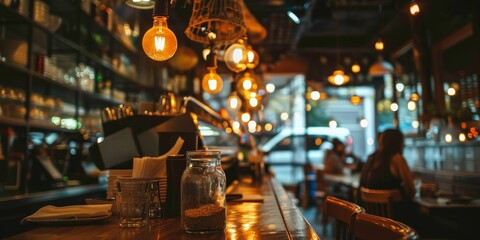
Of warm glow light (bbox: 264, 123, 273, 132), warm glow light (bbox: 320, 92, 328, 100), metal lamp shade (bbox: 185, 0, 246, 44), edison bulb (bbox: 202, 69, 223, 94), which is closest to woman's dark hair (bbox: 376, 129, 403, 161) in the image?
edison bulb (bbox: 202, 69, 223, 94)

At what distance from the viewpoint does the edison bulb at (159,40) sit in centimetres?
178

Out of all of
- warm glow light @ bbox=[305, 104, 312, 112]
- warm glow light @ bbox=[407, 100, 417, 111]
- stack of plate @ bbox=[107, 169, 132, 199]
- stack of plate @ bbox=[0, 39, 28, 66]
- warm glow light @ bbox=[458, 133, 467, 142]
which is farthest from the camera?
warm glow light @ bbox=[305, 104, 312, 112]

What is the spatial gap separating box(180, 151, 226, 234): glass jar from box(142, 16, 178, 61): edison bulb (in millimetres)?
498

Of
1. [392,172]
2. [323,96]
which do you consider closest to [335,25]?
[323,96]

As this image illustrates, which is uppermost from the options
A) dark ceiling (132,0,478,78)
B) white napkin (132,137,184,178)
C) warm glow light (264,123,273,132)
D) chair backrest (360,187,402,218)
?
dark ceiling (132,0,478,78)

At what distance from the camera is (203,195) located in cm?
153

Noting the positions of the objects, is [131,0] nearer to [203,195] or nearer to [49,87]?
[203,195]

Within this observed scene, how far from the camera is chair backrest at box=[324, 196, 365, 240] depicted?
173cm

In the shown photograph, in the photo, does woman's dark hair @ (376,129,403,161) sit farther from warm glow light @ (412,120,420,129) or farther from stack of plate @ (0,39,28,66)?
stack of plate @ (0,39,28,66)

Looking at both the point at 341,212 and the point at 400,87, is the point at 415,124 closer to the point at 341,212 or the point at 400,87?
the point at 400,87

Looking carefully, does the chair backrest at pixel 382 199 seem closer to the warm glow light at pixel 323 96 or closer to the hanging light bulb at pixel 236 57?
the hanging light bulb at pixel 236 57

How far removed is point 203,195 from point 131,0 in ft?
3.72

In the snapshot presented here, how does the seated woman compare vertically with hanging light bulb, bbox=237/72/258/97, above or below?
below

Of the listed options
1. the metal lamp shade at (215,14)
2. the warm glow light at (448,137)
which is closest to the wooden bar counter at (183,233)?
the metal lamp shade at (215,14)
